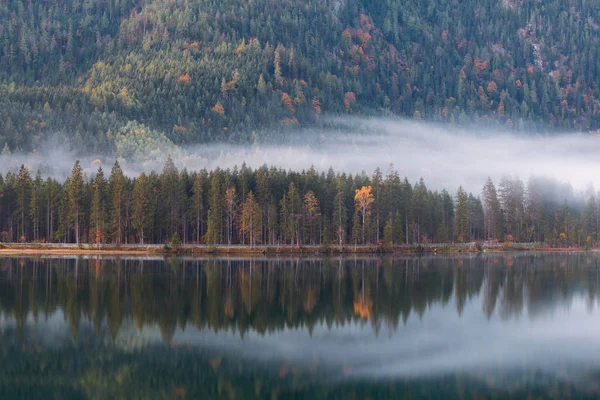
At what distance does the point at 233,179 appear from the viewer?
138 metres

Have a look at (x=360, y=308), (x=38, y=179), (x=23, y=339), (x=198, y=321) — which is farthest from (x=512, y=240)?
(x=23, y=339)

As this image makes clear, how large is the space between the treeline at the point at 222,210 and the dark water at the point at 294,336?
156 ft

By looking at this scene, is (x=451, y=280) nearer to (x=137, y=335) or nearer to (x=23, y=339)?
(x=137, y=335)

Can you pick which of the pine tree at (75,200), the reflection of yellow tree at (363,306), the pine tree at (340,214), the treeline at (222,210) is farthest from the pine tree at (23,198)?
the reflection of yellow tree at (363,306)

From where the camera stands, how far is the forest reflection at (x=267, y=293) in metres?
50.9

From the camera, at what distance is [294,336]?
4534 cm

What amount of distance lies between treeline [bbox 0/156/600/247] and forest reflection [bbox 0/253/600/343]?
99.4 feet

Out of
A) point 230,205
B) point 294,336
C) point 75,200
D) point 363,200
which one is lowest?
point 294,336

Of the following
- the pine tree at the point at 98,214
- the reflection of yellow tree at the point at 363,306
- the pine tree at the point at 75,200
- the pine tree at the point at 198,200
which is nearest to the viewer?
the reflection of yellow tree at the point at 363,306

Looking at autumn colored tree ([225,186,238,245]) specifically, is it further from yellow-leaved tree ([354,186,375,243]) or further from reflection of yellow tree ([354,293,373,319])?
reflection of yellow tree ([354,293,373,319])

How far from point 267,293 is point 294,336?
723 inches

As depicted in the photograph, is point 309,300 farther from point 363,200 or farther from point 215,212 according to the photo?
point 363,200

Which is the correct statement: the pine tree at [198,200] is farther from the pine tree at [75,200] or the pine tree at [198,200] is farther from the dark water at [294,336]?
the dark water at [294,336]

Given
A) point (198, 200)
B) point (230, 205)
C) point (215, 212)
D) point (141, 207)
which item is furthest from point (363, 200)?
A: point (141, 207)
